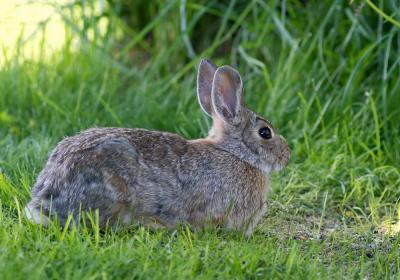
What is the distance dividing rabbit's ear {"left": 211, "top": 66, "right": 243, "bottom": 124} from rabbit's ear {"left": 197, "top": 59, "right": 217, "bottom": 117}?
185mm

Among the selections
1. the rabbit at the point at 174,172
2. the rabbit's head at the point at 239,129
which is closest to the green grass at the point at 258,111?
the rabbit at the point at 174,172

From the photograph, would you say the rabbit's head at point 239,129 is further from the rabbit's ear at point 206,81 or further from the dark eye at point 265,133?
the rabbit's ear at point 206,81

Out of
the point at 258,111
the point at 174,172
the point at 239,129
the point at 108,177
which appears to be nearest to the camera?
the point at 108,177

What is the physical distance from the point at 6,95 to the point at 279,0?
246 cm

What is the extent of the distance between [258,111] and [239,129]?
1.31 metres

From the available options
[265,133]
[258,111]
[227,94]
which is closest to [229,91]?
[227,94]

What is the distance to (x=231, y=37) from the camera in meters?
7.83

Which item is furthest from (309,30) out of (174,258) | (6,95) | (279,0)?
(174,258)

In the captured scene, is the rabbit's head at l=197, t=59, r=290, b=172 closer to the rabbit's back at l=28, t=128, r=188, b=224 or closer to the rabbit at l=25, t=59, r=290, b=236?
the rabbit at l=25, t=59, r=290, b=236

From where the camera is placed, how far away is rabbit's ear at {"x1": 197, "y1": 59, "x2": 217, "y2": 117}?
5.43 m

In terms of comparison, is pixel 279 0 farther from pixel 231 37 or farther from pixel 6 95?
pixel 6 95

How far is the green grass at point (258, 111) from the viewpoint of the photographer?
13.4 ft

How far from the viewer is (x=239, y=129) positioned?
5258 mm

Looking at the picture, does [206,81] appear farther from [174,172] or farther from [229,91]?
[174,172]
